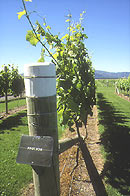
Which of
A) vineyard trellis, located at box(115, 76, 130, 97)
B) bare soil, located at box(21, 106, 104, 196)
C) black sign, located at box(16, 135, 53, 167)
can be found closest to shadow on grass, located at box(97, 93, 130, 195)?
bare soil, located at box(21, 106, 104, 196)

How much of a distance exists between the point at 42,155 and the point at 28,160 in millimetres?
112

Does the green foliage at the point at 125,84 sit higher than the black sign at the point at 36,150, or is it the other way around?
the green foliage at the point at 125,84

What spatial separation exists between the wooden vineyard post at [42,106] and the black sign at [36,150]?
0.05 m

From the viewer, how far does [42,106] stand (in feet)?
3.31

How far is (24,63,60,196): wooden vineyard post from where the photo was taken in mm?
976

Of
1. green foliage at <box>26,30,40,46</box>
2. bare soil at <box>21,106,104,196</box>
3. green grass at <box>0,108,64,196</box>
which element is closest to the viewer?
green foliage at <box>26,30,40,46</box>

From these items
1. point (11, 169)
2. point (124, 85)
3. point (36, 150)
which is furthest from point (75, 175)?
point (124, 85)

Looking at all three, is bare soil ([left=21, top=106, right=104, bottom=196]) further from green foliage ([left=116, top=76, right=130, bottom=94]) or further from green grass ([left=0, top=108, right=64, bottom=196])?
green foliage ([left=116, top=76, right=130, bottom=94])

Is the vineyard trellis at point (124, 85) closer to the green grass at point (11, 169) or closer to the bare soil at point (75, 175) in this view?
the bare soil at point (75, 175)

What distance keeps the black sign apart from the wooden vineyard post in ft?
0.17

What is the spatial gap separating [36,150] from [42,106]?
32 cm

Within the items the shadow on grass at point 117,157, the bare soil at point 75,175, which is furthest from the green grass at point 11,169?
the shadow on grass at point 117,157

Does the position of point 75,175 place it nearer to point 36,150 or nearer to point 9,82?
point 36,150

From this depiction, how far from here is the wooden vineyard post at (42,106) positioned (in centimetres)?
98
